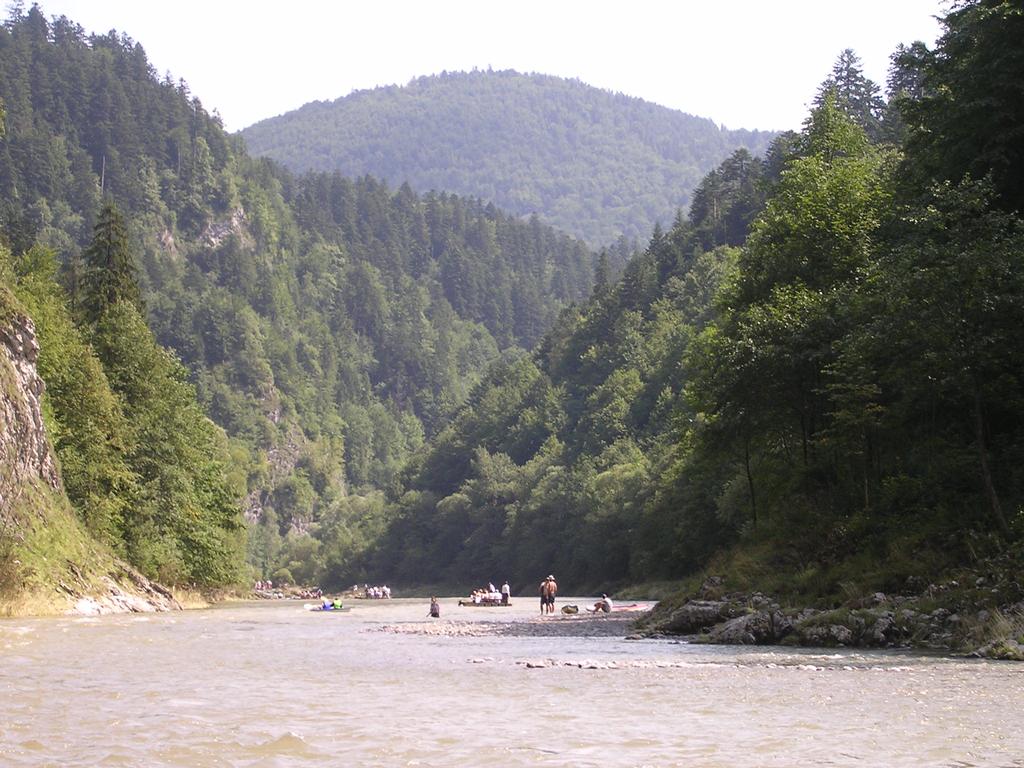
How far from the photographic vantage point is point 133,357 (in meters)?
62.2

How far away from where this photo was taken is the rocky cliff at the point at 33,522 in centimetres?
4156

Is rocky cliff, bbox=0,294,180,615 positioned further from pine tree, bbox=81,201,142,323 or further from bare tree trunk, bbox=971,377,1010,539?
bare tree trunk, bbox=971,377,1010,539

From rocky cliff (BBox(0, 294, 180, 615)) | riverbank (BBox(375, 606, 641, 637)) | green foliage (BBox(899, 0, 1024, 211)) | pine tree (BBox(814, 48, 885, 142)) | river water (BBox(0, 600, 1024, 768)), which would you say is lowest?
riverbank (BBox(375, 606, 641, 637))

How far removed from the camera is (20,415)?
46.0m

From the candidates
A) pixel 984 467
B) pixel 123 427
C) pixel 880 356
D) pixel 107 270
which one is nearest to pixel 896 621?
pixel 984 467

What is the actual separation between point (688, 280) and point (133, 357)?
89478mm

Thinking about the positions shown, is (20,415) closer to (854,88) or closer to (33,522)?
(33,522)

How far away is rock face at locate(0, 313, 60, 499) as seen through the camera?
4419 cm

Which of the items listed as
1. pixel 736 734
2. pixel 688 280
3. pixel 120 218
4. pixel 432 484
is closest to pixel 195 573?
pixel 120 218

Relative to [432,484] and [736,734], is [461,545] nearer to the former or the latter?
[432,484]

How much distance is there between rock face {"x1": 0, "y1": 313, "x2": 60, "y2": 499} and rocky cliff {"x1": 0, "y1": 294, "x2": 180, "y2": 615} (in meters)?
0.04

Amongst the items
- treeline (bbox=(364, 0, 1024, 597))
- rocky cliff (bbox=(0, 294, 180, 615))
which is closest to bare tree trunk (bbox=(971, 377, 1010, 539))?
treeline (bbox=(364, 0, 1024, 597))

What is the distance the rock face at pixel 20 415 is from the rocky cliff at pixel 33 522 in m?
0.04

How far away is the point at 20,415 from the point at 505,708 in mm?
34758
